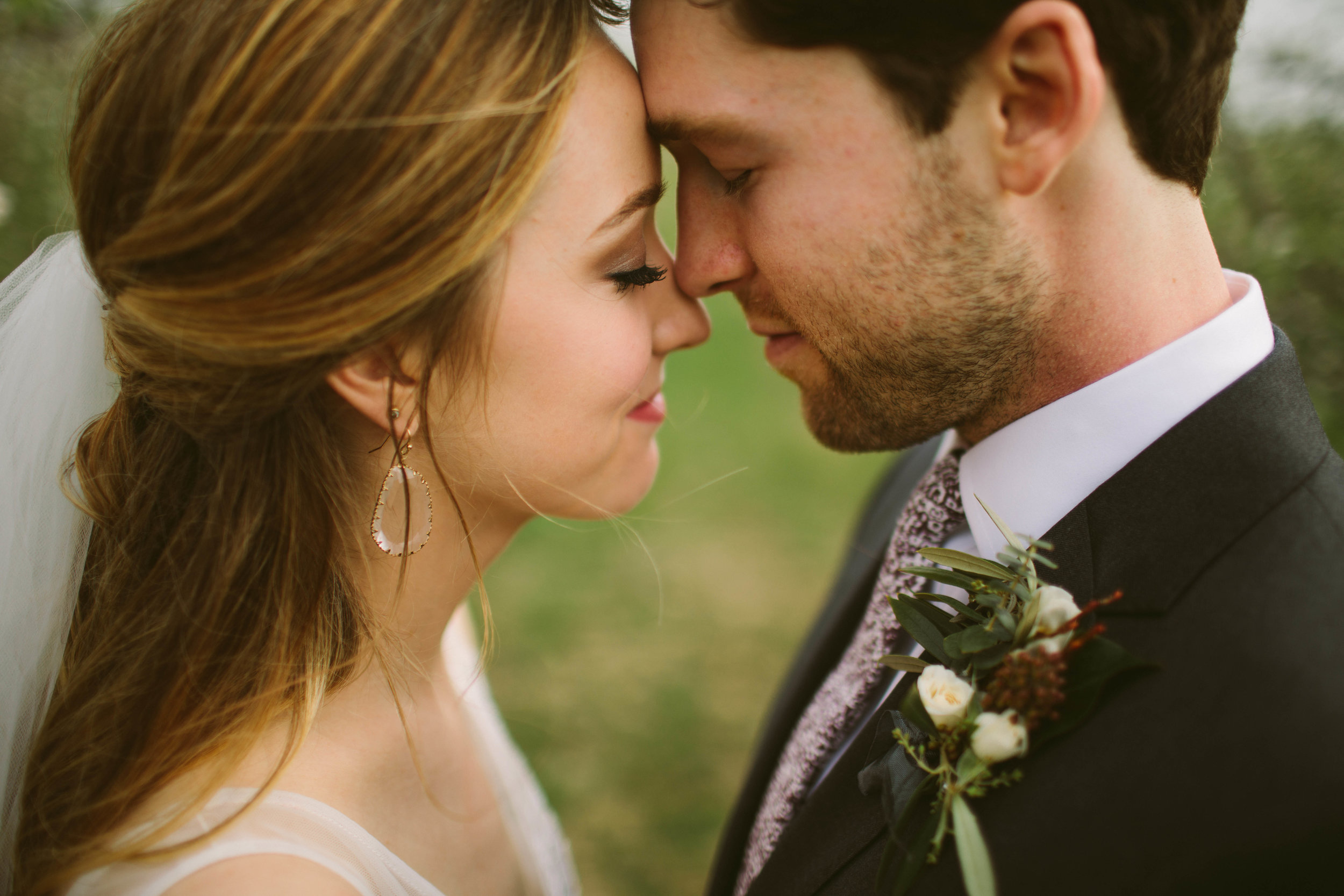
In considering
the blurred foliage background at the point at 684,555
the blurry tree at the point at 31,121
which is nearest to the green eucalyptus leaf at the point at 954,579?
the blurred foliage background at the point at 684,555

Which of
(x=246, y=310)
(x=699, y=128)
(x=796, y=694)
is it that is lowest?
(x=796, y=694)

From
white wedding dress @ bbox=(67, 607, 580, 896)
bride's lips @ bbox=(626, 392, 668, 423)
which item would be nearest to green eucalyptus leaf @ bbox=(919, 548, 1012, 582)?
bride's lips @ bbox=(626, 392, 668, 423)

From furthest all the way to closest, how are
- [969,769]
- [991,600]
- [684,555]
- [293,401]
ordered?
[684,555] → [293,401] → [991,600] → [969,769]

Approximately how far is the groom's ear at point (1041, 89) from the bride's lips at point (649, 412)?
3.39 ft

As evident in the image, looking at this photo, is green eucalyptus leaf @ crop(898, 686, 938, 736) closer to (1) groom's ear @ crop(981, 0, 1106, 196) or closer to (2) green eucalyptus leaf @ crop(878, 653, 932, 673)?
(2) green eucalyptus leaf @ crop(878, 653, 932, 673)

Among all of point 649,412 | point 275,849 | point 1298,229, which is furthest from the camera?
point 1298,229

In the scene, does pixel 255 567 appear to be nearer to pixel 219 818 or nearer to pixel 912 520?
pixel 219 818

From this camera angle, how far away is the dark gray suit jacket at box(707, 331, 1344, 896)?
3.98 ft

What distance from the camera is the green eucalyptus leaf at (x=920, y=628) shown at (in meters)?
1.56

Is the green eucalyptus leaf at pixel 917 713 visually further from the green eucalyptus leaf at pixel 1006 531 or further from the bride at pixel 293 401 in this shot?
the bride at pixel 293 401

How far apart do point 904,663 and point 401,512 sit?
1.19 meters

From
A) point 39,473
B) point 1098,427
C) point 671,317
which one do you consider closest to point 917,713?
point 1098,427

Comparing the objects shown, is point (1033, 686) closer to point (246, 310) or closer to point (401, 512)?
point (401, 512)

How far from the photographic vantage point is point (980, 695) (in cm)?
147
